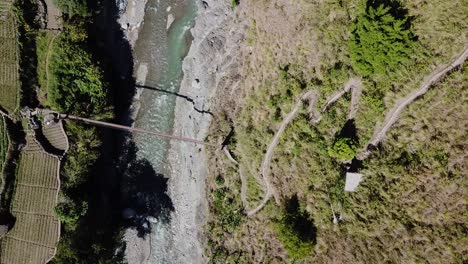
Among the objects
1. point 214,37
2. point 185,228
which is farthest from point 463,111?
point 185,228

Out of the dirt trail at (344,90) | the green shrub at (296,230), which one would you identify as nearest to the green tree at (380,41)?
the dirt trail at (344,90)

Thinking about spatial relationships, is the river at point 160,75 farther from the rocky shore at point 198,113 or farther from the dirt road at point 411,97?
the dirt road at point 411,97

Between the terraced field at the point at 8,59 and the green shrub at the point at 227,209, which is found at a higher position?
the terraced field at the point at 8,59

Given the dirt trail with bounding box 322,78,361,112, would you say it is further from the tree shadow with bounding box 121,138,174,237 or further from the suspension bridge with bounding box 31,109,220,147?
the tree shadow with bounding box 121,138,174,237

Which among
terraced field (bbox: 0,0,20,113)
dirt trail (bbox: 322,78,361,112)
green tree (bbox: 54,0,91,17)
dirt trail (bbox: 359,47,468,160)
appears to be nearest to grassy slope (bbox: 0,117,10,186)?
terraced field (bbox: 0,0,20,113)

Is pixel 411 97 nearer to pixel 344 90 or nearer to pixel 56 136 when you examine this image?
pixel 344 90

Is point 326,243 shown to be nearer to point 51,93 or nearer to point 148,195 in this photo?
point 148,195
